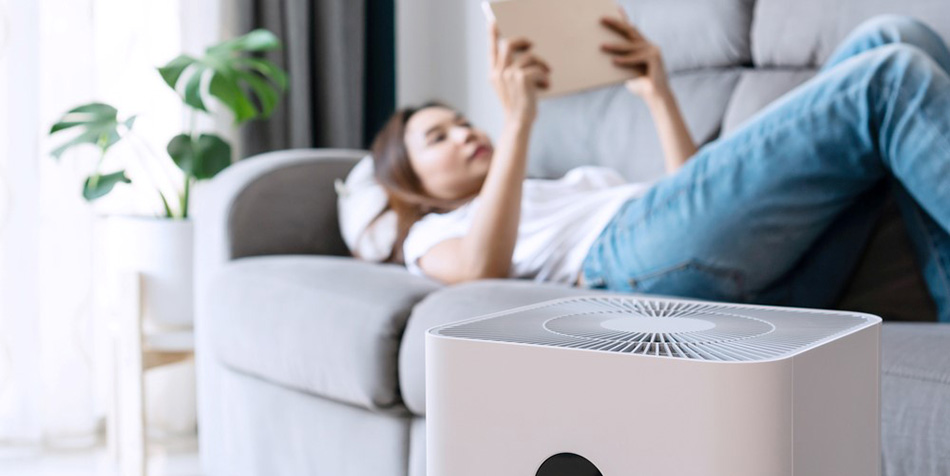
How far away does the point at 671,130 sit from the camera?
1.71 meters

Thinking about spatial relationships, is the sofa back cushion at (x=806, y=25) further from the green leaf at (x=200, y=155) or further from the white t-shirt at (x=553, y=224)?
the green leaf at (x=200, y=155)

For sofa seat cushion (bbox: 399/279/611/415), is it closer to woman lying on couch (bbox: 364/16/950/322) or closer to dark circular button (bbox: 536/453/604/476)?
woman lying on couch (bbox: 364/16/950/322)

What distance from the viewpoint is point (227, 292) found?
1.60 meters

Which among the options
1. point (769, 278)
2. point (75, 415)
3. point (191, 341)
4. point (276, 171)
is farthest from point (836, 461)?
point (75, 415)

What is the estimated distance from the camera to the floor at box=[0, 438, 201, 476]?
78.7 inches

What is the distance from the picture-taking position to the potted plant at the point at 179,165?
1.93 meters

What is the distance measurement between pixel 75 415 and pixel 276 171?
91 cm

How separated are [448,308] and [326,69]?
5.59 ft

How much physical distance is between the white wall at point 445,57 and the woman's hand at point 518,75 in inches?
→ 54.4

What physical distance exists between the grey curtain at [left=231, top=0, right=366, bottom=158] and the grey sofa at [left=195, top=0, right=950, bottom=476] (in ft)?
2.25

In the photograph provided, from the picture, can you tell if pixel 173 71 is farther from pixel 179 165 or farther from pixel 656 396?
pixel 656 396

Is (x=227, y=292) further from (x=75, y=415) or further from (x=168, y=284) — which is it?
(x=75, y=415)

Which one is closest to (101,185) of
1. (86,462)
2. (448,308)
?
(86,462)

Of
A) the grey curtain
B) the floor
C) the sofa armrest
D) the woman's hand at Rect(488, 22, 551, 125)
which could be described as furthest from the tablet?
the grey curtain
